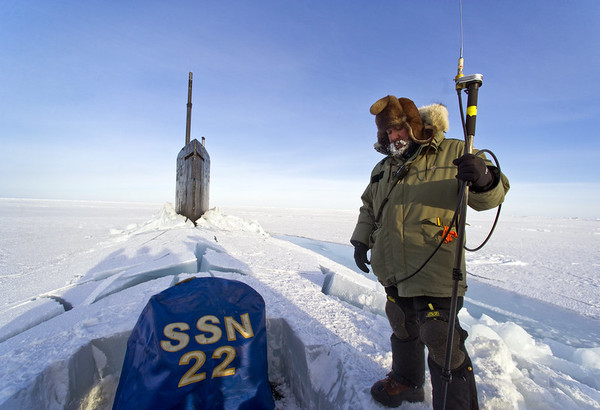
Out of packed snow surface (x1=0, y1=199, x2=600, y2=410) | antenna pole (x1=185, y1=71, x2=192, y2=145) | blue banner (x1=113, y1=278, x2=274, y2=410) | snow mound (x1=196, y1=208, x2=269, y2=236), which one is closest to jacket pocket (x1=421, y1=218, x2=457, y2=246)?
packed snow surface (x1=0, y1=199, x2=600, y2=410)

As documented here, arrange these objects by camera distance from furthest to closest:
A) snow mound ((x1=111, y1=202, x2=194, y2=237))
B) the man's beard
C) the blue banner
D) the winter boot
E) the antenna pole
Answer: the antenna pole < snow mound ((x1=111, y1=202, x2=194, y2=237)) < the man's beard < the winter boot < the blue banner

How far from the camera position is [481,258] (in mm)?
7805

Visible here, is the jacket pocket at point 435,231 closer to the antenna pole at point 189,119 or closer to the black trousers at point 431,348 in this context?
the black trousers at point 431,348

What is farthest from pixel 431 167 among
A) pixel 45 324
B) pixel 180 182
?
pixel 180 182

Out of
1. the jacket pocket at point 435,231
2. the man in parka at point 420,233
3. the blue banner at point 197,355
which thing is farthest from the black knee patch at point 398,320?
the blue banner at point 197,355

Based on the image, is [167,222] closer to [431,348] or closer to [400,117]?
[400,117]

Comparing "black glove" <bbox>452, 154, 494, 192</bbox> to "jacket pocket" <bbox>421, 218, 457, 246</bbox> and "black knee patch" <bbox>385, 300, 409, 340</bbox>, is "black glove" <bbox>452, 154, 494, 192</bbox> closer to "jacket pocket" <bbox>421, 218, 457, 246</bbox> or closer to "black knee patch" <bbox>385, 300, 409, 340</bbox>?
"jacket pocket" <bbox>421, 218, 457, 246</bbox>

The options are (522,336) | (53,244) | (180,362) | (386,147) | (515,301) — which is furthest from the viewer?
→ (53,244)

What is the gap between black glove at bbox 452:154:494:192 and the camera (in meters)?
1.14

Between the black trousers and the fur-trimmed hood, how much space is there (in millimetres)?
829

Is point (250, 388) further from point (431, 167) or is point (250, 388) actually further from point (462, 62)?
point (462, 62)

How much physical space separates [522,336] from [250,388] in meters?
2.48

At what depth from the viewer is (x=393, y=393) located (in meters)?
1.44

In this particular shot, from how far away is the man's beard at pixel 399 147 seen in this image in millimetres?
1550
